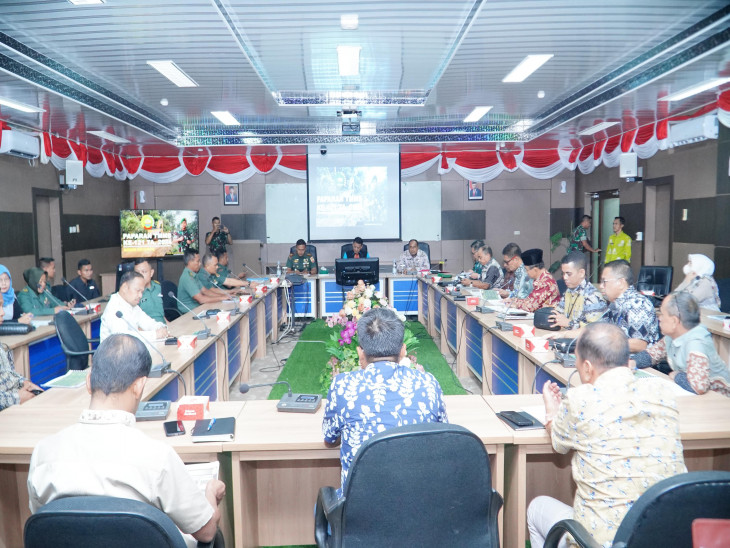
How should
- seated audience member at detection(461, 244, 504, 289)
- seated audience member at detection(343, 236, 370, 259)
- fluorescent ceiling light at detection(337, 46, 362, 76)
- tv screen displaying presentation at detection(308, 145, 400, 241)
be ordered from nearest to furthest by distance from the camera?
1. fluorescent ceiling light at detection(337, 46, 362, 76)
2. seated audience member at detection(461, 244, 504, 289)
3. seated audience member at detection(343, 236, 370, 259)
4. tv screen displaying presentation at detection(308, 145, 400, 241)

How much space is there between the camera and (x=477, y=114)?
7004 millimetres

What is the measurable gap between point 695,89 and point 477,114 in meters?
2.47

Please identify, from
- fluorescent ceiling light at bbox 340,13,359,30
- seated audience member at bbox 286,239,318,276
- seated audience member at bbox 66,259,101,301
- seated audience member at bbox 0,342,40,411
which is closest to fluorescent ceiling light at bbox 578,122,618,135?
seated audience member at bbox 286,239,318,276

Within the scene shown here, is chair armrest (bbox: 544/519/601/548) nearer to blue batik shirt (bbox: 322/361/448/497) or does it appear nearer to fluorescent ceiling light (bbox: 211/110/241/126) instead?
blue batik shirt (bbox: 322/361/448/497)

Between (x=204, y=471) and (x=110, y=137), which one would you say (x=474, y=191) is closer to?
(x=110, y=137)

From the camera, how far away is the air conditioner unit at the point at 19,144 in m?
5.84

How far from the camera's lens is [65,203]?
8305 millimetres

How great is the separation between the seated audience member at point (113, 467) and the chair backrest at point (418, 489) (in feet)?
1.40

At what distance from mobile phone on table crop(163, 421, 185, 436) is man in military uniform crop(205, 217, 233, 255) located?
26.1ft

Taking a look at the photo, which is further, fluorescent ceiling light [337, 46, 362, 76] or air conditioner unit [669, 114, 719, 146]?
air conditioner unit [669, 114, 719, 146]

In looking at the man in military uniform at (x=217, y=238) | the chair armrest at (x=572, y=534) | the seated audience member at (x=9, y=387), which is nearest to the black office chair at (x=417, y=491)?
the chair armrest at (x=572, y=534)

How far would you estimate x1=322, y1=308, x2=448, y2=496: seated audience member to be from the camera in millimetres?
1704

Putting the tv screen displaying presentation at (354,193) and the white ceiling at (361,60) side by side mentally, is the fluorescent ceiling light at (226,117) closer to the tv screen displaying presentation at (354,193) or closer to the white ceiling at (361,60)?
the white ceiling at (361,60)

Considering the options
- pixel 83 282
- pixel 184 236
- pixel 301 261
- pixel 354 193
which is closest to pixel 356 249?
pixel 301 261
